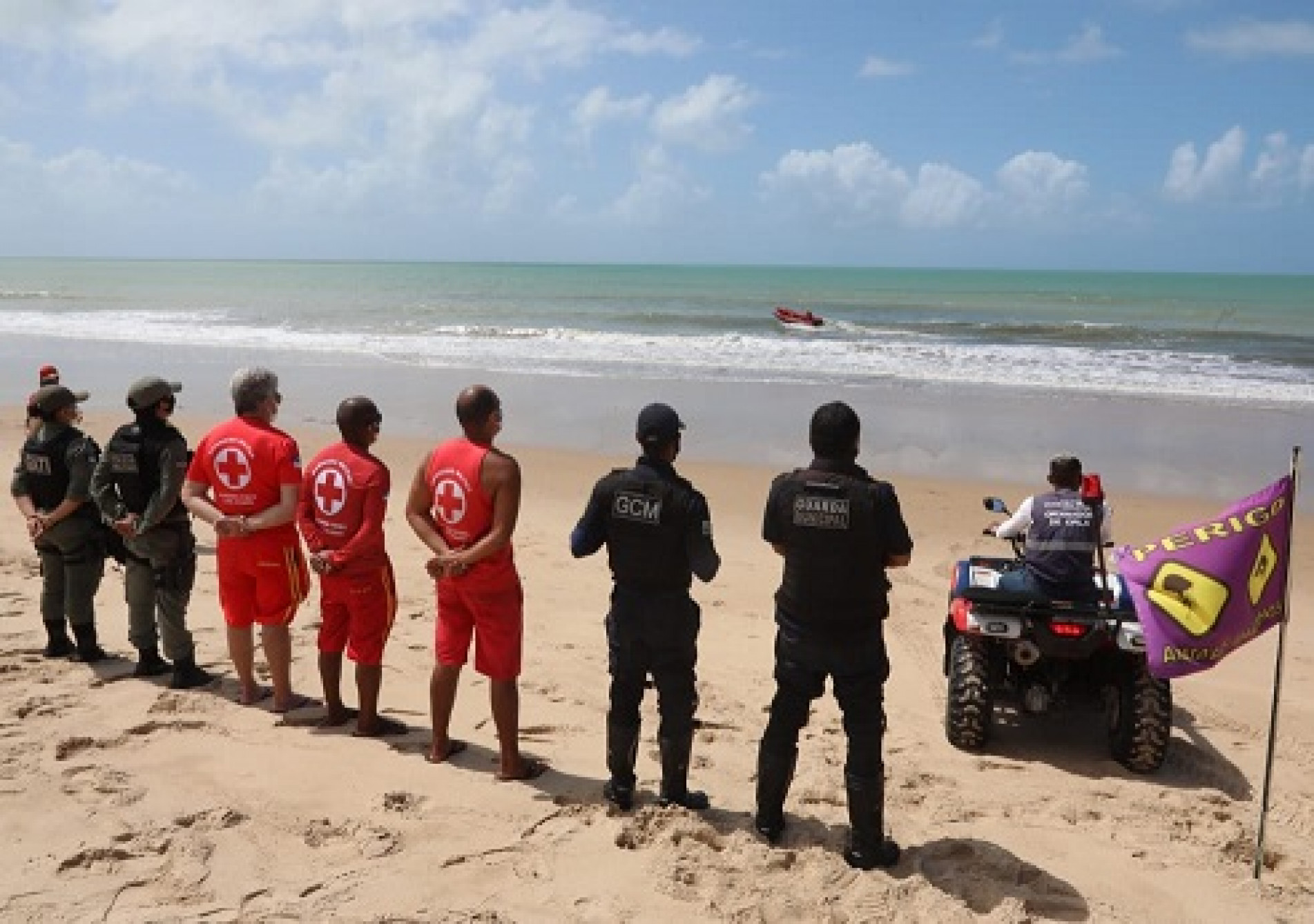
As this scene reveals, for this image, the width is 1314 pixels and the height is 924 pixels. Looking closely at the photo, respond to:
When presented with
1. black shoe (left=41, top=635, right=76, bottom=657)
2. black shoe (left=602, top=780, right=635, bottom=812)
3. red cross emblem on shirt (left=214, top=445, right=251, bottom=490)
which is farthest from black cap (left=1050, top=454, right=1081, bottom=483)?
black shoe (left=41, top=635, right=76, bottom=657)

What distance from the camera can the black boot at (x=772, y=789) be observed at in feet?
13.4

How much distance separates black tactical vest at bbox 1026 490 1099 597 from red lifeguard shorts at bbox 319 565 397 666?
3155 millimetres

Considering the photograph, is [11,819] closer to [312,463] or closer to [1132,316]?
[312,463]

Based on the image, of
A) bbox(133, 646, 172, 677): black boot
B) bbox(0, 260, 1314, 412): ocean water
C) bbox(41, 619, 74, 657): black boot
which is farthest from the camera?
bbox(0, 260, 1314, 412): ocean water

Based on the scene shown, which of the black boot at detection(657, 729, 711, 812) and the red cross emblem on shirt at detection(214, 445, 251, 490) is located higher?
the red cross emblem on shirt at detection(214, 445, 251, 490)

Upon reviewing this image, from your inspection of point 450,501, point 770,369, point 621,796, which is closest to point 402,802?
point 621,796

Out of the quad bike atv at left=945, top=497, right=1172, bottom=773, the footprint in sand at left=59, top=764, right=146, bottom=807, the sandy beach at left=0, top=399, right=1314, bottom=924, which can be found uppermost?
the quad bike atv at left=945, top=497, right=1172, bottom=773

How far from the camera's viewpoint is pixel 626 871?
389 centimetres

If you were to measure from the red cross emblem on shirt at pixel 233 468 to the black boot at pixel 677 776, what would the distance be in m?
2.30

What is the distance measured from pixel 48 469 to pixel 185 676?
1.34 meters

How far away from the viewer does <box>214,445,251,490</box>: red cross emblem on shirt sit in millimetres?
4930

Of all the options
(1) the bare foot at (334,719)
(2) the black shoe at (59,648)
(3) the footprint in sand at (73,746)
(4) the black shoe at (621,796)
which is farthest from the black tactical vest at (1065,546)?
(2) the black shoe at (59,648)

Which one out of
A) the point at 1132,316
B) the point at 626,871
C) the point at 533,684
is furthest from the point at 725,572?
the point at 1132,316

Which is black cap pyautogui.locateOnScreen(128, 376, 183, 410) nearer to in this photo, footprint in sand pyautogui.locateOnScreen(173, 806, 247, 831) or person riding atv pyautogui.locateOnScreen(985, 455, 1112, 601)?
footprint in sand pyautogui.locateOnScreen(173, 806, 247, 831)
